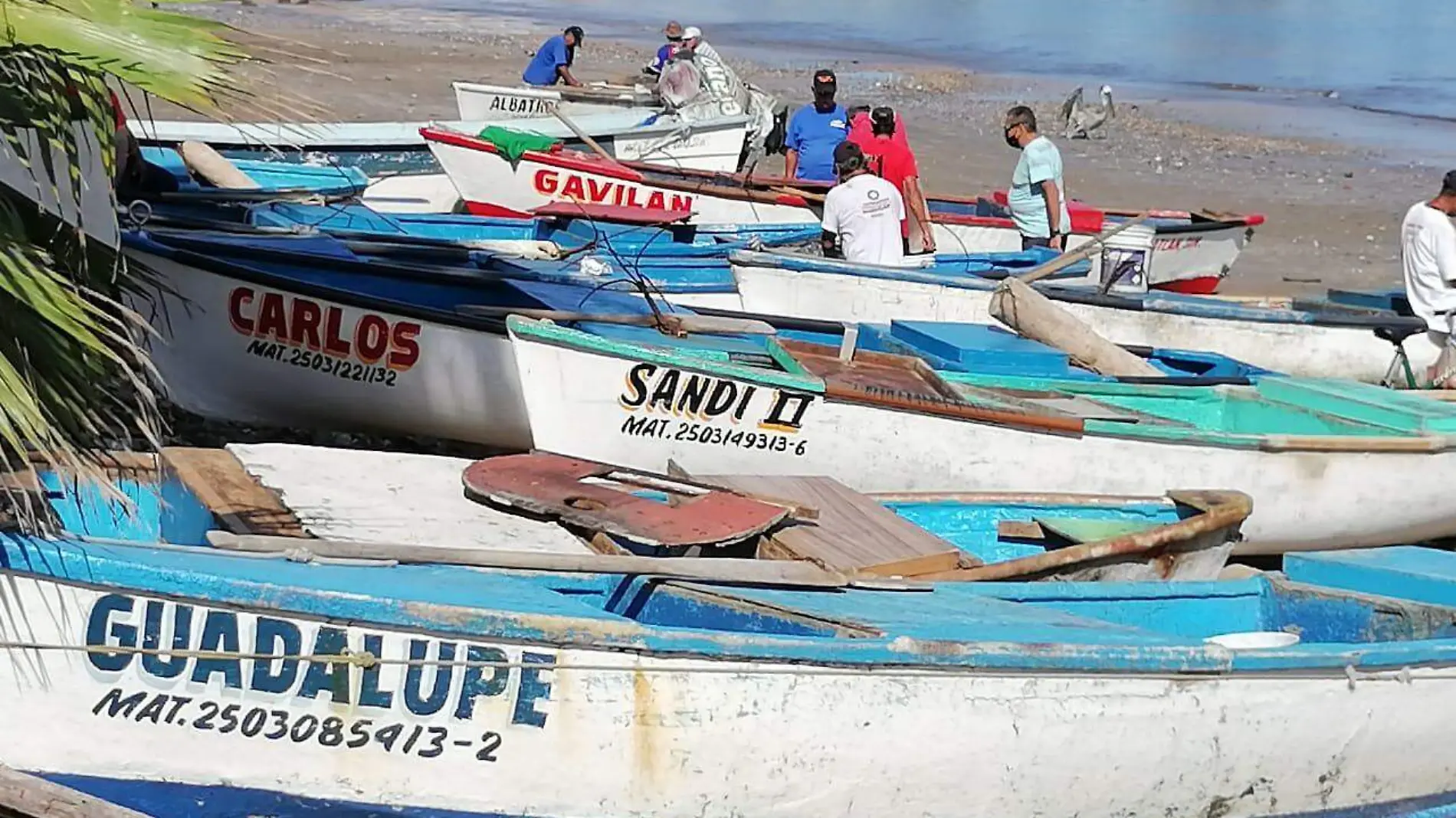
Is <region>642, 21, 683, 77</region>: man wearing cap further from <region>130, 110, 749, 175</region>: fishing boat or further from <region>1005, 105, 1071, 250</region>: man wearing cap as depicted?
<region>1005, 105, 1071, 250</region>: man wearing cap

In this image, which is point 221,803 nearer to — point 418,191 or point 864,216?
point 864,216

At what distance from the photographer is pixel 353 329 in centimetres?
997

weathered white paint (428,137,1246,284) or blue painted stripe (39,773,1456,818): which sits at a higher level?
weathered white paint (428,137,1246,284)

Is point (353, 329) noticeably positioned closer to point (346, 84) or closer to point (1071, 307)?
point (1071, 307)

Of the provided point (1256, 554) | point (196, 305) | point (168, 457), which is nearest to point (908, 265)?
point (1256, 554)

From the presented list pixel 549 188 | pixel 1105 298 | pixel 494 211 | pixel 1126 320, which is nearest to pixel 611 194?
pixel 549 188

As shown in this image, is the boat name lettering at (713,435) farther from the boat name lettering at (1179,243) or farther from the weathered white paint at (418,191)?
the weathered white paint at (418,191)

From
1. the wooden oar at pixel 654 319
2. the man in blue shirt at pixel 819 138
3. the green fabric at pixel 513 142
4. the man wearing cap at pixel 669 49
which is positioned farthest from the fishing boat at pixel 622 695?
the man wearing cap at pixel 669 49

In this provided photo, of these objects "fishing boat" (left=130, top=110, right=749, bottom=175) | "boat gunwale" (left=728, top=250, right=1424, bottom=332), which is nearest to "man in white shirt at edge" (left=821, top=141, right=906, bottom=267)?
"boat gunwale" (left=728, top=250, right=1424, bottom=332)

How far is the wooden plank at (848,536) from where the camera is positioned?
7012mm

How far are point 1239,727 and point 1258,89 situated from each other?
3361cm

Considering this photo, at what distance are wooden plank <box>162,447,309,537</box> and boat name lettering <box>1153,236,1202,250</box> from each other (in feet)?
30.2

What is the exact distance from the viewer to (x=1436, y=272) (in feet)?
37.1

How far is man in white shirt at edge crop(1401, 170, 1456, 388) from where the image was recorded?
36.7ft
